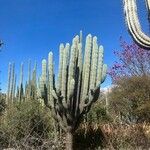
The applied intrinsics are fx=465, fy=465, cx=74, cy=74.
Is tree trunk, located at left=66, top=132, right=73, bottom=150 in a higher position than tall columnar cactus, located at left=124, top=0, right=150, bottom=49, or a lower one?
lower

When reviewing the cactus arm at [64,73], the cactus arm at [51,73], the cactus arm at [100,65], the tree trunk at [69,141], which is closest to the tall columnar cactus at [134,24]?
the cactus arm at [100,65]

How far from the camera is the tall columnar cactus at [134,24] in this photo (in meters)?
11.7

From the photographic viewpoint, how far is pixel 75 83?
1335 cm

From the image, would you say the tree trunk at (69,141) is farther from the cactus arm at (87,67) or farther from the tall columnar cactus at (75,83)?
the cactus arm at (87,67)

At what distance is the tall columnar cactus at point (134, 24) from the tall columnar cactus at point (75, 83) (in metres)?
1.66

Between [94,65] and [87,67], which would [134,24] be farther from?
[87,67]

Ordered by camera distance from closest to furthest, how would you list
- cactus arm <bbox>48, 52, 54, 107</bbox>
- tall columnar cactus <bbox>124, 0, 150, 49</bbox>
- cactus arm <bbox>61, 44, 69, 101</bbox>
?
tall columnar cactus <bbox>124, 0, 150, 49</bbox> → cactus arm <bbox>61, 44, 69, 101</bbox> → cactus arm <bbox>48, 52, 54, 107</bbox>

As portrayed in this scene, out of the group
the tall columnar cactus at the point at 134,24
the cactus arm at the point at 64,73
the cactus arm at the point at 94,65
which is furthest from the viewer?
the cactus arm at the point at 94,65

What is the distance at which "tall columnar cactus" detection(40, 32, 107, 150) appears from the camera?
13.1 meters

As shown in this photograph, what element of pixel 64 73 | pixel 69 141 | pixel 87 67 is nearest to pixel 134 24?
pixel 87 67

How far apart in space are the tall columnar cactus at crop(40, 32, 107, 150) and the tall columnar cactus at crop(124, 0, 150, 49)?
1.66m

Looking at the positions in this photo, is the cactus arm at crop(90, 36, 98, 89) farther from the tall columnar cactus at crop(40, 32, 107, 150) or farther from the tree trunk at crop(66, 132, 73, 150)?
the tree trunk at crop(66, 132, 73, 150)

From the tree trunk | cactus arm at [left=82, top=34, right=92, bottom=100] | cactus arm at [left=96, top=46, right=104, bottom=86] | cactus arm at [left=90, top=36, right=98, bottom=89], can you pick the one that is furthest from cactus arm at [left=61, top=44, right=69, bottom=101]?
the tree trunk

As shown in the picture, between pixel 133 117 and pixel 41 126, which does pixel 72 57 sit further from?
pixel 133 117
